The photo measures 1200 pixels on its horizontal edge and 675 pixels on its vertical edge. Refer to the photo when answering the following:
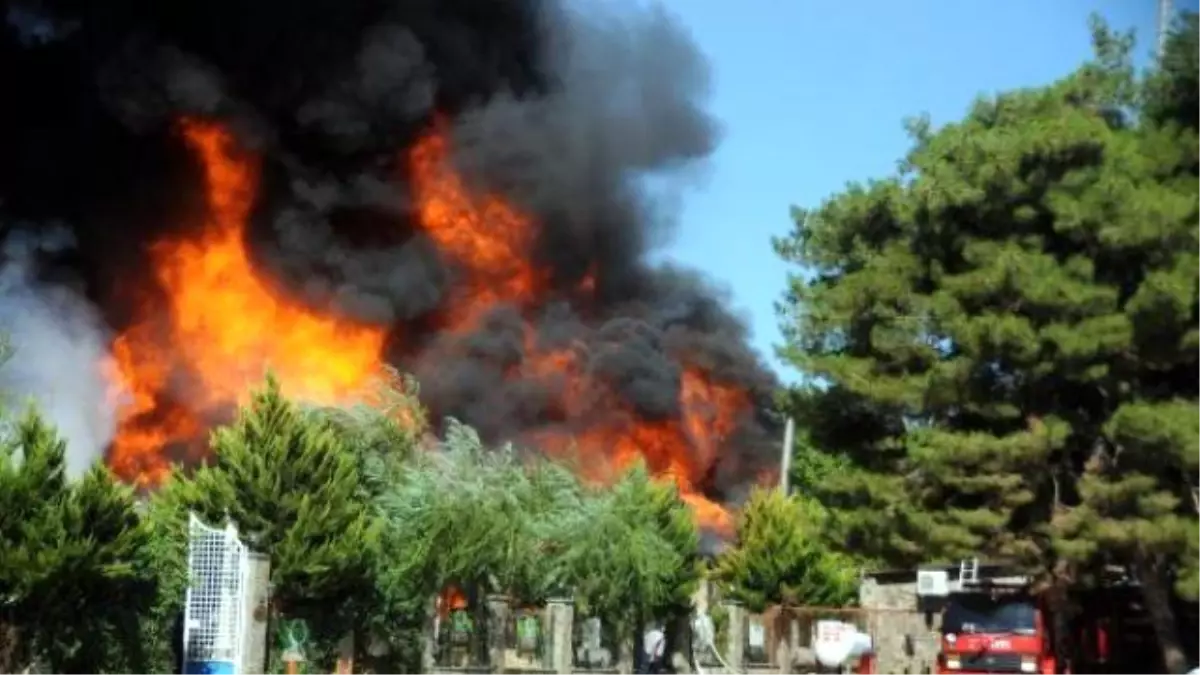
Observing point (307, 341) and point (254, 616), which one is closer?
point (254, 616)

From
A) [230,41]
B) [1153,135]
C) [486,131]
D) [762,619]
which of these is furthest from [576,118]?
[1153,135]

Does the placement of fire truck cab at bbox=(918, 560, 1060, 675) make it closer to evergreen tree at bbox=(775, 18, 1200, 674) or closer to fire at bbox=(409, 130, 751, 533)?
evergreen tree at bbox=(775, 18, 1200, 674)

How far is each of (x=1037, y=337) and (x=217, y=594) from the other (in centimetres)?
1402

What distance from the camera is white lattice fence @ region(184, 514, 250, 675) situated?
2453cm

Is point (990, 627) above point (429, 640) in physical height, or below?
above

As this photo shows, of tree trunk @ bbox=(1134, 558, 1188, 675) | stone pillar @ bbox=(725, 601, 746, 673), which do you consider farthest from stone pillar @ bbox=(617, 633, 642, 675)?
tree trunk @ bbox=(1134, 558, 1188, 675)

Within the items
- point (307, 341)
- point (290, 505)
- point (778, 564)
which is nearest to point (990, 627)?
point (290, 505)

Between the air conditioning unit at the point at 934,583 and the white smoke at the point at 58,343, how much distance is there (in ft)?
80.6

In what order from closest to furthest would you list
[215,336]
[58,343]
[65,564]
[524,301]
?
[65,564], [58,343], [215,336], [524,301]

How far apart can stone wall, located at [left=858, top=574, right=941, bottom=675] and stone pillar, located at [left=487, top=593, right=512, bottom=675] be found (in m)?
10.2

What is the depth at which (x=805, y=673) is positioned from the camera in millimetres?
37094

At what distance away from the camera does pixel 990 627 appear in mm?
29062

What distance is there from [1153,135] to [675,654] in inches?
570

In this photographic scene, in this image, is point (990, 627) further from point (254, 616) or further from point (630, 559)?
point (254, 616)
